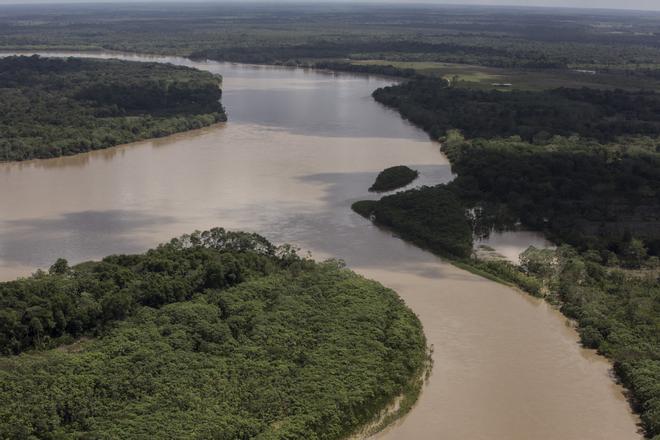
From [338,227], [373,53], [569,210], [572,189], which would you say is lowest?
[338,227]

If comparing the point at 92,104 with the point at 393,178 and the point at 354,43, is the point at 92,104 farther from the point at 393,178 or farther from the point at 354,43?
the point at 354,43

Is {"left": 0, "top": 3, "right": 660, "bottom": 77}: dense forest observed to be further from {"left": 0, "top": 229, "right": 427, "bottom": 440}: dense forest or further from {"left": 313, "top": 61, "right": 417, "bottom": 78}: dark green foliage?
{"left": 0, "top": 229, "right": 427, "bottom": 440}: dense forest

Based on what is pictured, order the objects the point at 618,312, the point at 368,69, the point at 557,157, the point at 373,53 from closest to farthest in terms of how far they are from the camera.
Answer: the point at 618,312 → the point at 557,157 → the point at 368,69 → the point at 373,53

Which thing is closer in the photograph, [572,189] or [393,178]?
[572,189]

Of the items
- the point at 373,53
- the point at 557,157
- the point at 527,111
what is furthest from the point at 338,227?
the point at 373,53

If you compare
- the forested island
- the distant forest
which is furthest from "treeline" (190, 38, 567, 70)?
the forested island

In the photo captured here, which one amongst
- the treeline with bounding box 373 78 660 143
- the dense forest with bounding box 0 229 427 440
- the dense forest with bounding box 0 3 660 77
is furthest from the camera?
the dense forest with bounding box 0 3 660 77

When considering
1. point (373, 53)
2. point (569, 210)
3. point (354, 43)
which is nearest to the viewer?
point (569, 210)

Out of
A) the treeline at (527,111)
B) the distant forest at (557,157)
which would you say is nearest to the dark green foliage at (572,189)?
the distant forest at (557,157)
